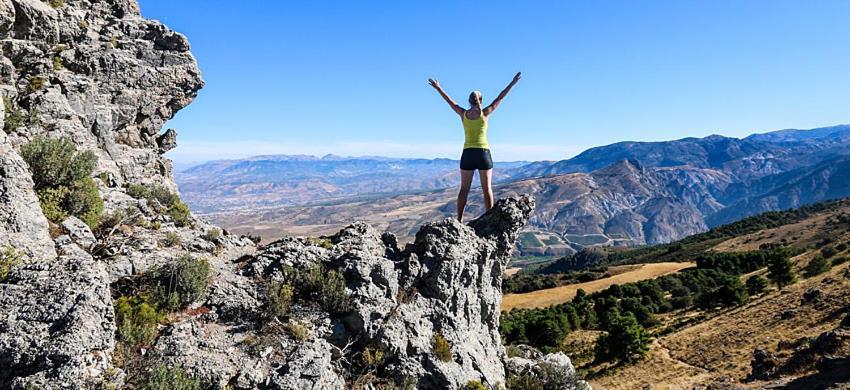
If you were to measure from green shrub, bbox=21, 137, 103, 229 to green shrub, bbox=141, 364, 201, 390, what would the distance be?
5.00m

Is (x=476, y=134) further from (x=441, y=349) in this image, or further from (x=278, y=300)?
(x=278, y=300)

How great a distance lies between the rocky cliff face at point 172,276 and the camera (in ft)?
23.1

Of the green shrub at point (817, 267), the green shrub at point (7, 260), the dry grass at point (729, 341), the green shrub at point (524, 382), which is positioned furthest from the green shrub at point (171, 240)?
the green shrub at point (817, 267)

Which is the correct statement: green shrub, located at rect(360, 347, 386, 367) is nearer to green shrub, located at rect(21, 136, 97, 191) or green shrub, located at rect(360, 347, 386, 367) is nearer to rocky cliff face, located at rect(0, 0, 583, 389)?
rocky cliff face, located at rect(0, 0, 583, 389)

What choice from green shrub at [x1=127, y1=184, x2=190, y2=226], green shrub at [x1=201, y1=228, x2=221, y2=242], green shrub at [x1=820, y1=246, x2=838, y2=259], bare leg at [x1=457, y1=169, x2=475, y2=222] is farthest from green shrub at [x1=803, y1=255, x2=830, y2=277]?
green shrub at [x1=127, y1=184, x2=190, y2=226]

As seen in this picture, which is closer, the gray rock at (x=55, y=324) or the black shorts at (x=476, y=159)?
the gray rock at (x=55, y=324)

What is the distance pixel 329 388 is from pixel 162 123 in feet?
50.1

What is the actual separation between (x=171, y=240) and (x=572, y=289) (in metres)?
87.9

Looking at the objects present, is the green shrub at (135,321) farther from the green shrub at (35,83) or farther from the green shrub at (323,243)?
the green shrub at (35,83)

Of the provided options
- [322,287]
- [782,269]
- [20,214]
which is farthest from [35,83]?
[782,269]

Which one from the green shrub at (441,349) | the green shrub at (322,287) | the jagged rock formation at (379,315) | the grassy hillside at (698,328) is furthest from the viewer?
the grassy hillside at (698,328)

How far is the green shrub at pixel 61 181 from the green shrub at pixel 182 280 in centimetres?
272

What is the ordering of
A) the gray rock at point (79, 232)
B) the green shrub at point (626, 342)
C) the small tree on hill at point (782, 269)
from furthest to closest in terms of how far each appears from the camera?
the small tree on hill at point (782, 269) → the green shrub at point (626, 342) → the gray rock at point (79, 232)

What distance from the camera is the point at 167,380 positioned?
23.2 ft
